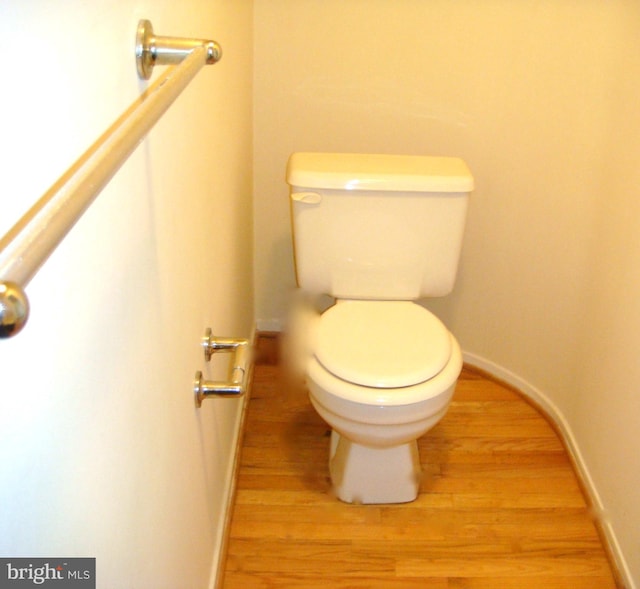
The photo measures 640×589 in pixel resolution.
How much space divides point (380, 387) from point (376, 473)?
35 cm

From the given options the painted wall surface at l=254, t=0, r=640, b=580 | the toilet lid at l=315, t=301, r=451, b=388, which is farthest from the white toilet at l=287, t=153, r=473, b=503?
the painted wall surface at l=254, t=0, r=640, b=580

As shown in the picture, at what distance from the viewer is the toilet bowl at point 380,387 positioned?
4.62 ft

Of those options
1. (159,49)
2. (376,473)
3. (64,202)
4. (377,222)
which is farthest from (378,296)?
(64,202)

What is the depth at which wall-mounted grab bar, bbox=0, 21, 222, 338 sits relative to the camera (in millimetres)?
272

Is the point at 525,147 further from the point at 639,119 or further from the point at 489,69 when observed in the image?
the point at 639,119

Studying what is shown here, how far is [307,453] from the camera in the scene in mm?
1820

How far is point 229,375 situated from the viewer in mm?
1043

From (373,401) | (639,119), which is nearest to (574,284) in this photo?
(639,119)

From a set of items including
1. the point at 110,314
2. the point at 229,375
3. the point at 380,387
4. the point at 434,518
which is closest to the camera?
the point at 110,314

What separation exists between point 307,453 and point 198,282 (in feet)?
2.80

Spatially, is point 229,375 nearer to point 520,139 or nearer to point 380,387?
point 380,387

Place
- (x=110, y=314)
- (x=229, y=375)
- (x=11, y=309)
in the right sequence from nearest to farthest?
(x=11, y=309), (x=110, y=314), (x=229, y=375)

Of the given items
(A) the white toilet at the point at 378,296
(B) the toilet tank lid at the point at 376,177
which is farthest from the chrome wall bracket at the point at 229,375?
(B) the toilet tank lid at the point at 376,177

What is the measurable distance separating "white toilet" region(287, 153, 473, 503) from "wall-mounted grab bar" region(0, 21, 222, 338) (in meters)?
0.91
